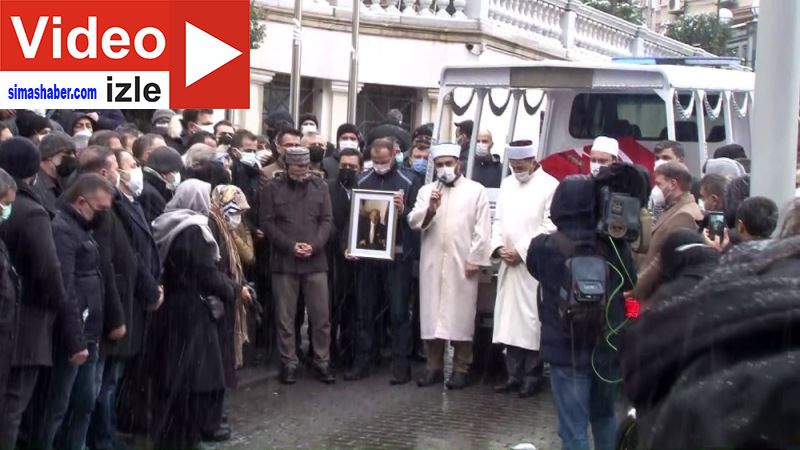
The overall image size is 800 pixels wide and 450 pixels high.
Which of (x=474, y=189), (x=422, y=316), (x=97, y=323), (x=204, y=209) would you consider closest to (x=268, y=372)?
(x=422, y=316)

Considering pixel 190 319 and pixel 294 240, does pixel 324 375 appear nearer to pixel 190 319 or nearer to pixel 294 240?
pixel 294 240

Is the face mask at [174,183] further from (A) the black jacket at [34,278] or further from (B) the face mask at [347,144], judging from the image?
(B) the face mask at [347,144]

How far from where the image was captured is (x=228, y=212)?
994 centimetres

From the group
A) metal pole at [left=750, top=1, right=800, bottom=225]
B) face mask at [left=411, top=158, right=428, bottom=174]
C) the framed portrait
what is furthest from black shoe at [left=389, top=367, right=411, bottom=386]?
metal pole at [left=750, top=1, right=800, bottom=225]

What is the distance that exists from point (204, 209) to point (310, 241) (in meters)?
2.54

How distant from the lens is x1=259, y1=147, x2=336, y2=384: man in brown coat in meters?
11.5

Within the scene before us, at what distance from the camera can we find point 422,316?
39.0 feet

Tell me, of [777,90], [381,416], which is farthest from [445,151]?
[777,90]

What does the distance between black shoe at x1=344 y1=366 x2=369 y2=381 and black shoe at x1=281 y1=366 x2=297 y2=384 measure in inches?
21.0

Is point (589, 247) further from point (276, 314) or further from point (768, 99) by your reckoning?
point (276, 314)

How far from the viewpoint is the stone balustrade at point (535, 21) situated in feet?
74.0

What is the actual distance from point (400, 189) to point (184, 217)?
11.1 ft

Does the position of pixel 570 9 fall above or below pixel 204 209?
above

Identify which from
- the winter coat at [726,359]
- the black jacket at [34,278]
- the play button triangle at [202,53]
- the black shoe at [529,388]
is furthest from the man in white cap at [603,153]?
the winter coat at [726,359]
